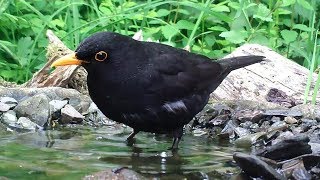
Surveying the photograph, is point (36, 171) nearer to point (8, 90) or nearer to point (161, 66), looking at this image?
point (161, 66)

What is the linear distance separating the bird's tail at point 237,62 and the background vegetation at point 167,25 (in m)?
1.17

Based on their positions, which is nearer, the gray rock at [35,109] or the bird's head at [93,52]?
the bird's head at [93,52]

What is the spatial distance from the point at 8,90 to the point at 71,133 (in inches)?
31.1

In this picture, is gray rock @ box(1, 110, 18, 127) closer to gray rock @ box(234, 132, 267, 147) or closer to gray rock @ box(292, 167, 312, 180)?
gray rock @ box(234, 132, 267, 147)

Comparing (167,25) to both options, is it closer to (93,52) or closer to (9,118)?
(9,118)

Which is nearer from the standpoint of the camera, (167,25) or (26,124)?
(26,124)

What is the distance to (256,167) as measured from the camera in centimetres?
422

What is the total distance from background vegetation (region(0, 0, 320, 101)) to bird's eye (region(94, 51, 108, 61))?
220cm

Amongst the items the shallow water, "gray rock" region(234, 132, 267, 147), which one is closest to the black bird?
the shallow water

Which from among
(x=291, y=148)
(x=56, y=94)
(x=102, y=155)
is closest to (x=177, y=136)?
(x=102, y=155)

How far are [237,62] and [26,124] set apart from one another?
165 cm

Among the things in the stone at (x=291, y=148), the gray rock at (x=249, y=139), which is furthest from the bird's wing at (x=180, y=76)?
the stone at (x=291, y=148)

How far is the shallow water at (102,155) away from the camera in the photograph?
445 centimetres

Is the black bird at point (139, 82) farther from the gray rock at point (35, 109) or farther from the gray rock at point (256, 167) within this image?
the gray rock at point (256, 167)
